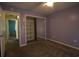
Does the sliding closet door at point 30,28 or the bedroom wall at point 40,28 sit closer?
the sliding closet door at point 30,28

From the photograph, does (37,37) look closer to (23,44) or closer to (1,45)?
(23,44)

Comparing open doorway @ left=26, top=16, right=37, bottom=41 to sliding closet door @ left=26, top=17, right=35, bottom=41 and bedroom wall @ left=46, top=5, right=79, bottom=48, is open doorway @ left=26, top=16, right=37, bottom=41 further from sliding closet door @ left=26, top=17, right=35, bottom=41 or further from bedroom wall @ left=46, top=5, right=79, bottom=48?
bedroom wall @ left=46, top=5, right=79, bottom=48

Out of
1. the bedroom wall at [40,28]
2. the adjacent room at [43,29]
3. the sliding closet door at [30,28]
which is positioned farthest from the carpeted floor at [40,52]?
the bedroom wall at [40,28]

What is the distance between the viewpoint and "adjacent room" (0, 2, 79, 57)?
11.9ft

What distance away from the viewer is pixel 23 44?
470 centimetres

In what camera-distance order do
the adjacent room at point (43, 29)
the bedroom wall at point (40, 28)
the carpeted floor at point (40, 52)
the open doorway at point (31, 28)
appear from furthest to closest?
the bedroom wall at point (40, 28), the open doorway at point (31, 28), the adjacent room at point (43, 29), the carpeted floor at point (40, 52)

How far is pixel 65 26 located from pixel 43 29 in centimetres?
207

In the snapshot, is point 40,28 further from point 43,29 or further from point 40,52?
point 40,52

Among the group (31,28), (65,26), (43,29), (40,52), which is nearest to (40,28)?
(43,29)

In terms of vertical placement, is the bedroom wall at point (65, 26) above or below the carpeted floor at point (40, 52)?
above

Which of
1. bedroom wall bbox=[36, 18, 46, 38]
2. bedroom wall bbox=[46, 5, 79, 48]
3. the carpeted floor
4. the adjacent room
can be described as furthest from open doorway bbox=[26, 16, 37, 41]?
the carpeted floor

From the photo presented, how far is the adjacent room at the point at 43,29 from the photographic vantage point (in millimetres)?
3635

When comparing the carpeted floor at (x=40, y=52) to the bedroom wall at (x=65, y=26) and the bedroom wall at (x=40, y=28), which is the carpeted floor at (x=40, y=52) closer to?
the bedroom wall at (x=65, y=26)

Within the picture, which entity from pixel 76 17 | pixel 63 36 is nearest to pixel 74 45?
pixel 63 36
